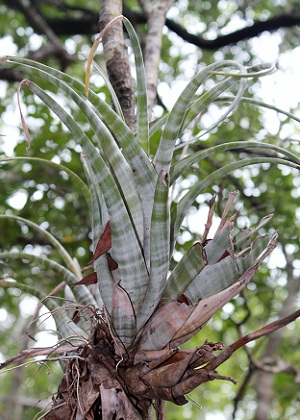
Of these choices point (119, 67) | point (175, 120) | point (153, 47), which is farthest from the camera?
point (153, 47)

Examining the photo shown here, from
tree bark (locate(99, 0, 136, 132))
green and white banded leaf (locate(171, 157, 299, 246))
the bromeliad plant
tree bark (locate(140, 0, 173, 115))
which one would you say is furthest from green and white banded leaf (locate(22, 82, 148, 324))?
tree bark (locate(140, 0, 173, 115))

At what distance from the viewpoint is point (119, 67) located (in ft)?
4.33

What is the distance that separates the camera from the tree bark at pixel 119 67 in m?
1.29

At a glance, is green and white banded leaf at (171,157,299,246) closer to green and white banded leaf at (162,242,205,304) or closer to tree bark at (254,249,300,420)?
green and white banded leaf at (162,242,205,304)

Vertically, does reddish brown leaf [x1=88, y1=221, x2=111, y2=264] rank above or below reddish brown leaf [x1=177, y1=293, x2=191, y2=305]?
above

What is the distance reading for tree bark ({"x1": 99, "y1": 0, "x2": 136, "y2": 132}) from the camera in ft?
4.22

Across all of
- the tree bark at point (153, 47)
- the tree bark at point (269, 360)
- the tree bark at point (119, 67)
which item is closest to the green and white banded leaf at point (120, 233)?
the tree bark at point (119, 67)

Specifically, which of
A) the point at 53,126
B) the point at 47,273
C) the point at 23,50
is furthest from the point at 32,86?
the point at 23,50

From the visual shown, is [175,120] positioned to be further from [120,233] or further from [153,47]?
[153,47]

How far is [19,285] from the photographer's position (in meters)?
1.17

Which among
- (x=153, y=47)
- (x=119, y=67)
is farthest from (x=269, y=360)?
(x=119, y=67)

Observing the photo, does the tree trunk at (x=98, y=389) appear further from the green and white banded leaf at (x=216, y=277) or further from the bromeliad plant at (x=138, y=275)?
the green and white banded leaf at (x=216, y=277)

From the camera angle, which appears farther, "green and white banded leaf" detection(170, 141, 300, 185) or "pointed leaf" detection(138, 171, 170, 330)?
"green and white banded leaf" detection(170, 141, 300, 185)

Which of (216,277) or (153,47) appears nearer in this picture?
(216,277)
